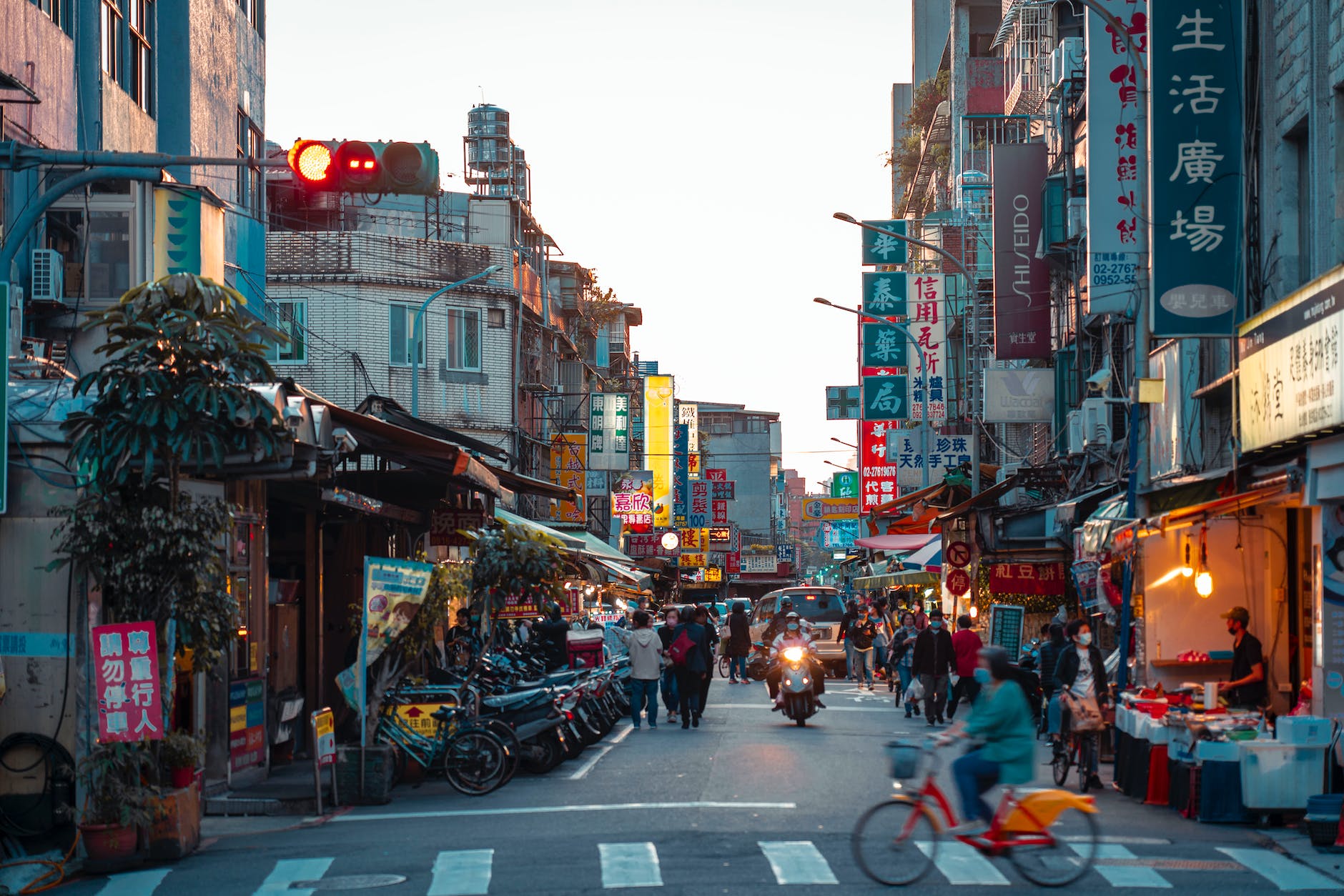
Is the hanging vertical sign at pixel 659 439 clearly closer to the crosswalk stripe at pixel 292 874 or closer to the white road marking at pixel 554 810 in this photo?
the white road marking at pixel 554 810

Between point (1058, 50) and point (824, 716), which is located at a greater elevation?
point (1058, 50)

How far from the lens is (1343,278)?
13883 millimetres

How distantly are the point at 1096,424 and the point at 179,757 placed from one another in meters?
18.2

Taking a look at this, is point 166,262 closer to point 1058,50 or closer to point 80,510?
point 80,510

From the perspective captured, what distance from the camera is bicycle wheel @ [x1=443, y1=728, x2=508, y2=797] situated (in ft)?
54.6

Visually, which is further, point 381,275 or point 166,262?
point 381,275

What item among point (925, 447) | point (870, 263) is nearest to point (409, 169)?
point (925, 447)

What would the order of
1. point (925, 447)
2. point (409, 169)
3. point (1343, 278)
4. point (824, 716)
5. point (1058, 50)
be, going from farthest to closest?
1. point (925, 447)
2. point (1058, 50)
3. point (824, 716)
4. point (1343, 278)
5. point (409, 169)

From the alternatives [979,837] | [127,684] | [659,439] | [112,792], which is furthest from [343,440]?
[659,439]

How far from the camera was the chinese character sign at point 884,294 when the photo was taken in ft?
139

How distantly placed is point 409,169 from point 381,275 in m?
36.7

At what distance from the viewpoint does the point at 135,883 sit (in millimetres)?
11969

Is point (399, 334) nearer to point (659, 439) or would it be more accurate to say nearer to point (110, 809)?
point (659, 439)

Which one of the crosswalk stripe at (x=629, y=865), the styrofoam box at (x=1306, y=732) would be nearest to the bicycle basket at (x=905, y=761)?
the crosswalk stripe at (x=629, y=865)
